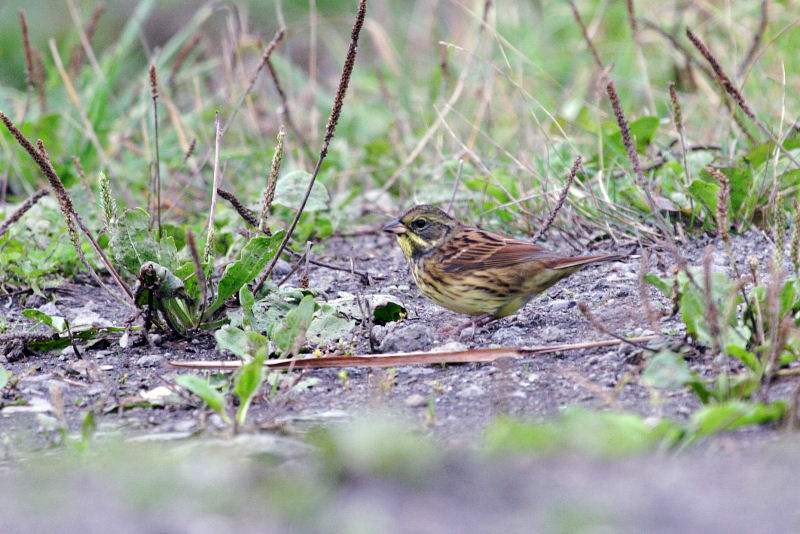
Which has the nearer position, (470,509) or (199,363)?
(470,509)

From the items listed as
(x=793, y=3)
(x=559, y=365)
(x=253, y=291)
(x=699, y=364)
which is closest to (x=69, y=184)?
(x=253, y=291)

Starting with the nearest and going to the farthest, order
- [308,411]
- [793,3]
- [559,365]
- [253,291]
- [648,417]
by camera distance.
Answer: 1. [648,417]
2. [308,411]
3. [559,365]
4. [253,291]
5. [793,3]

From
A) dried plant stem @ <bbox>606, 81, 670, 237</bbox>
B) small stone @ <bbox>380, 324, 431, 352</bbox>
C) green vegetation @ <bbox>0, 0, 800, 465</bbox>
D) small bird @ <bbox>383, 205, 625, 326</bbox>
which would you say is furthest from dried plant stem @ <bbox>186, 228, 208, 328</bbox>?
dried plant stem @ <bbox>606, 81, 670, 237</bbox>

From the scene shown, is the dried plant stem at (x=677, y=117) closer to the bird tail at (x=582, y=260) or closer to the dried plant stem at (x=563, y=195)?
the dried plant stem at (x=563, y=195)

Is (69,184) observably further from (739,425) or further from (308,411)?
(739,425)

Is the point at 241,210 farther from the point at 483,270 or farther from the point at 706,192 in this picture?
the point at 706,192

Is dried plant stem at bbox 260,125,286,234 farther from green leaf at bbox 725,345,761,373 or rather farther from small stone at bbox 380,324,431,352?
green leaf at bbox 725,345,761,373

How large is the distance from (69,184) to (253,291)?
3044 mm

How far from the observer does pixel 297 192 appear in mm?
4664

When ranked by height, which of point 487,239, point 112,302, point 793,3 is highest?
point 793,3

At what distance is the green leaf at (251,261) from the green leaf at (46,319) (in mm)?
734

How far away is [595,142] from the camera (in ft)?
20.4

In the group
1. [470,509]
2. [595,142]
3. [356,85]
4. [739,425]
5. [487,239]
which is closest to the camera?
[470,509]

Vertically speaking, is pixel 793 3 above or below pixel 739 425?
above
